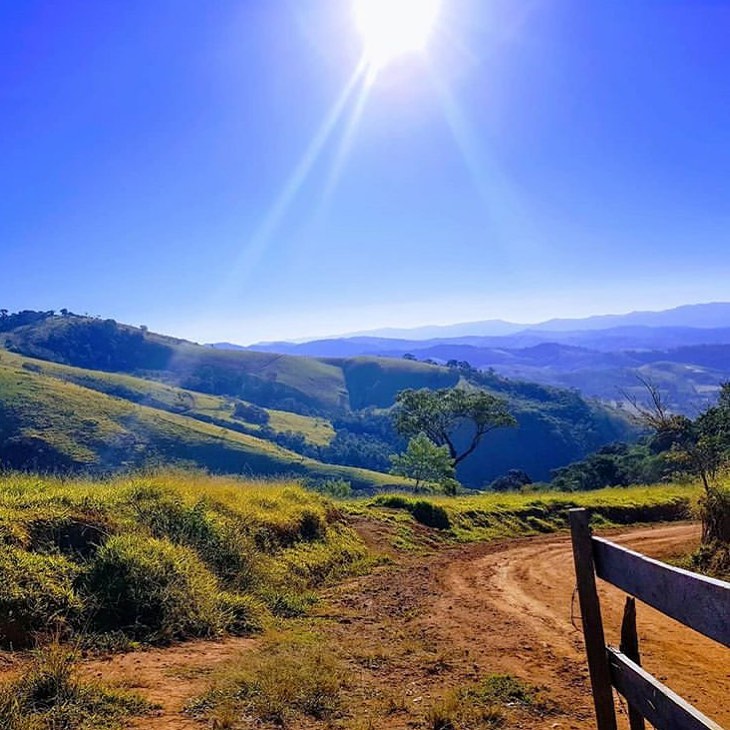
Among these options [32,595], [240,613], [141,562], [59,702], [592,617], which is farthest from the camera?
[240,613]

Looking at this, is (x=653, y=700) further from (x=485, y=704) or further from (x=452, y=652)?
(x=452, y=652)

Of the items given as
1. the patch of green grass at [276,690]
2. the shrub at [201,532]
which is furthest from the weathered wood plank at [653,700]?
the shrub at [201,532]

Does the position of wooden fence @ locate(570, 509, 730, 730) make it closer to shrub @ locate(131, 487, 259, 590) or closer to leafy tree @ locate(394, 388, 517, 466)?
shrub @ locate(131, 487, 259, 590)

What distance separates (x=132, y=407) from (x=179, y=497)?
3991 inches

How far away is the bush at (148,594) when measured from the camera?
7.37 m

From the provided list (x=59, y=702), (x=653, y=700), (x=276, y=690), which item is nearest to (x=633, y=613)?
(x=653, y=700)

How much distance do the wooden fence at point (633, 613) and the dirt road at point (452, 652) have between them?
211 cm

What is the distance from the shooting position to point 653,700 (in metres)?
2.95

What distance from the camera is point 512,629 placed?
8.50 metres

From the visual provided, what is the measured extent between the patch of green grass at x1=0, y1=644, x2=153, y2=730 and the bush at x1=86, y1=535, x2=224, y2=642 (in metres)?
1.88

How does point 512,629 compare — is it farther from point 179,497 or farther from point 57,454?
point 57,454

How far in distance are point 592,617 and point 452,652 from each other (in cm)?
444

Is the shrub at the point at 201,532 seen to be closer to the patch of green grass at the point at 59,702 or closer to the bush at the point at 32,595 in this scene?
the bush at the point at 32,595

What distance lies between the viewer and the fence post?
3.57m
